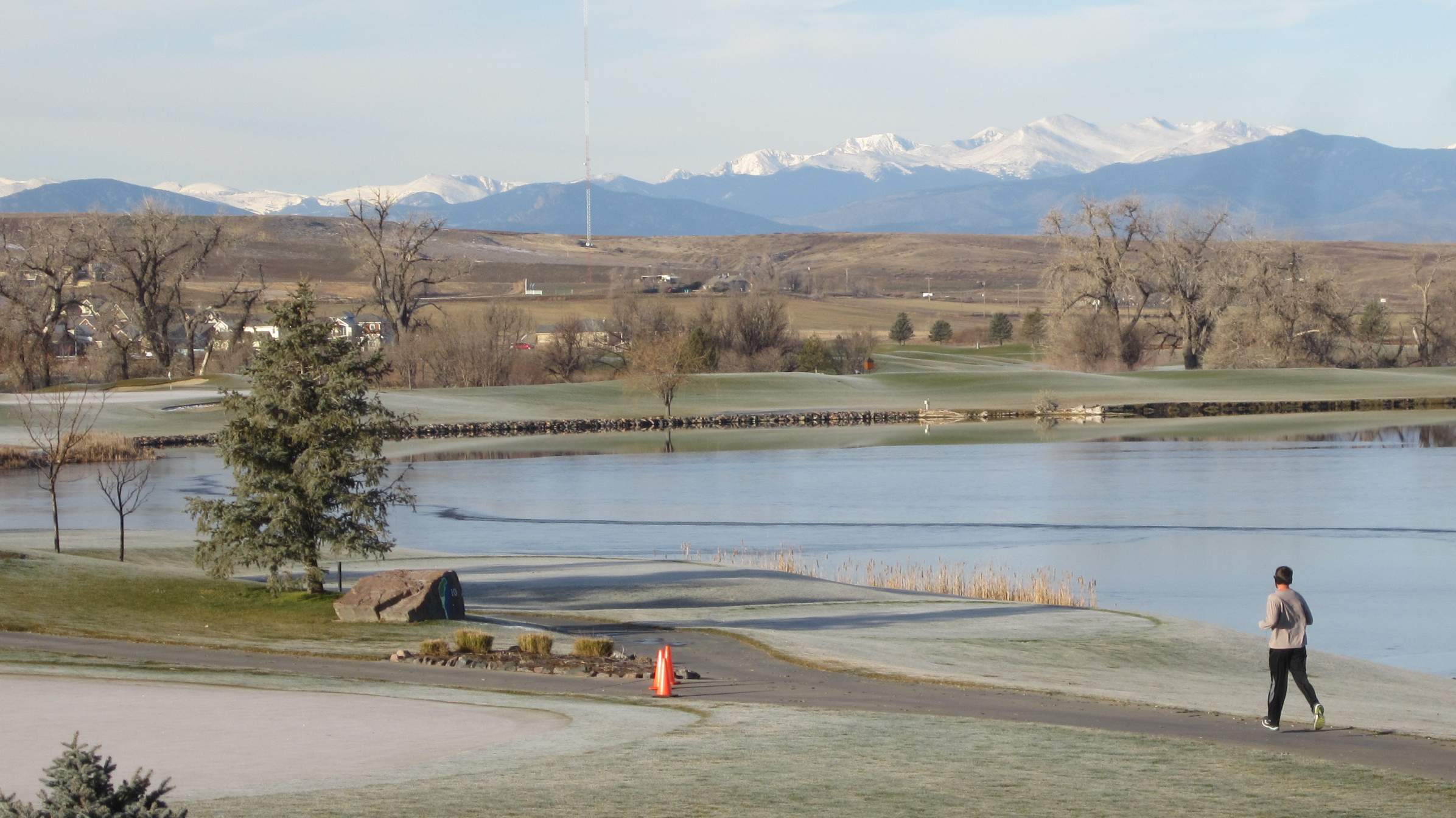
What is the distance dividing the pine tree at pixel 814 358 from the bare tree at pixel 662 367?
18258 mm

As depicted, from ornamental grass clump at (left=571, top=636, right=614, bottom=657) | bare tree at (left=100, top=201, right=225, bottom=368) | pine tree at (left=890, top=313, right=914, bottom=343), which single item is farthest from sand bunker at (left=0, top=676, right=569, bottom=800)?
pine tree at (left=890, top=313, right=914, bottom=343)

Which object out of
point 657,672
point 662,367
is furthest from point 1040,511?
point 662,367

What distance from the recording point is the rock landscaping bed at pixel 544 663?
1780 cm

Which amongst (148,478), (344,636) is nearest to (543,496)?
(148,478)

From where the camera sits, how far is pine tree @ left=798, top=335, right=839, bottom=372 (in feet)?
330

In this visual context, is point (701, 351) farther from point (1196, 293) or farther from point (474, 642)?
point (474, 642)

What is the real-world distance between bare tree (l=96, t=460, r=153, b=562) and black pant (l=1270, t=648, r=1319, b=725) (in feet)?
76.3

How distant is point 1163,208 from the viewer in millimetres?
110125

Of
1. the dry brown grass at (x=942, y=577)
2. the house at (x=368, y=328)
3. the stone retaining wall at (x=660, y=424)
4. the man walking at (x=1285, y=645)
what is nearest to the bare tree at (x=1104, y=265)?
the stone retaining wall at (x=660, y=424)

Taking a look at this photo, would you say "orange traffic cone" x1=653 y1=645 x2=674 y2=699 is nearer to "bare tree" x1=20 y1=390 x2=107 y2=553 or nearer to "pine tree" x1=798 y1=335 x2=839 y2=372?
"bare tree" x1=20 y1=390 x2=107 y2=553

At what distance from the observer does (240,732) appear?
13.7 metres

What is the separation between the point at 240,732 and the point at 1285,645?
958 centimetres

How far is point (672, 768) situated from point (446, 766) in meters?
1.79

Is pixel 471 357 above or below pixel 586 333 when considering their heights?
below
